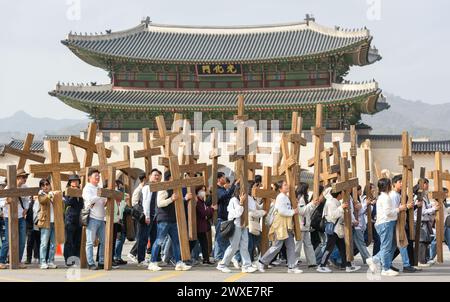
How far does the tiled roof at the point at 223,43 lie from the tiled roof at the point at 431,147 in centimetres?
537

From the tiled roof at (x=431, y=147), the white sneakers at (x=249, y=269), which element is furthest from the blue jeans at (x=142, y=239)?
the tiled roof at (x=431, y=147)

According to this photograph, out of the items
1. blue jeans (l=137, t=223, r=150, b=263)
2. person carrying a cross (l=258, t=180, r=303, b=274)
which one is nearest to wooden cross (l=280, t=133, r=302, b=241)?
person carrying a cross (l=258, t=180, r=303, b=274)

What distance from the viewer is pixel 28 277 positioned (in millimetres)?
10641

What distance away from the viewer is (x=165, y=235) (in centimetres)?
1159

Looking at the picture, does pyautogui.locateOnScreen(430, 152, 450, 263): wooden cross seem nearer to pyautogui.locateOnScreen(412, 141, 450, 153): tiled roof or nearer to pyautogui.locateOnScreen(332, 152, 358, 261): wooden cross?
pyautogui.locateOnScreen(332, 152, 358, 261): wooden cross

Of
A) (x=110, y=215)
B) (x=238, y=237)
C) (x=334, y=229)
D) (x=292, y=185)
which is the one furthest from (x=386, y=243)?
(x=110, y=215)

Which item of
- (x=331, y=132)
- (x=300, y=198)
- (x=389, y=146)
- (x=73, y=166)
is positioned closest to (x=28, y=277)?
(x=73, y=166)

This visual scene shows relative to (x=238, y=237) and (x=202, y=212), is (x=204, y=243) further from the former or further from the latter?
(x=238, y=237)

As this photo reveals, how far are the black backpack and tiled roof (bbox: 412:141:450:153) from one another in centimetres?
2176

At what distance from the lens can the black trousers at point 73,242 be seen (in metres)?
12.0

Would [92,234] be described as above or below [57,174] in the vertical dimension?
below

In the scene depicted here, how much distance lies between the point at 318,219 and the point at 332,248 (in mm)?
563

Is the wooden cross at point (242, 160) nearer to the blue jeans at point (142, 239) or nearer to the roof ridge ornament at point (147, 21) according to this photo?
the blue jeans at point (142, 239)
